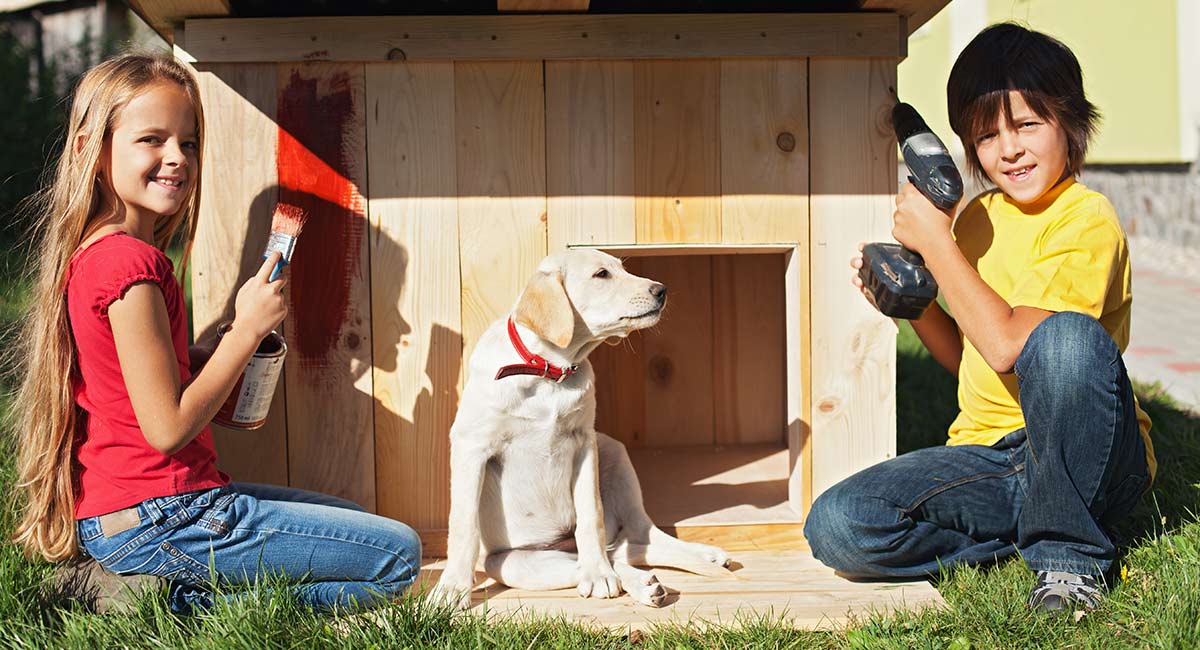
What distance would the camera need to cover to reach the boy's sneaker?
9.36 feet

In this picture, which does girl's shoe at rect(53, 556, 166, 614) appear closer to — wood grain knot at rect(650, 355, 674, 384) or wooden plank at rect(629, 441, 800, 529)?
wooden plank at rect(629, 441, 800, 529)

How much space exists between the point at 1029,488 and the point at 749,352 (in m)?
2.25

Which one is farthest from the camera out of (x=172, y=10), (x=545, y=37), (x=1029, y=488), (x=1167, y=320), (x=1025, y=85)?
(x=1167, y=320)

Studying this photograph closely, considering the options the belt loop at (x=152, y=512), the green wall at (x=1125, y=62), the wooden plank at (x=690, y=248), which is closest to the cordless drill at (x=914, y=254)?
the wooden plank at (x=690, y=248)

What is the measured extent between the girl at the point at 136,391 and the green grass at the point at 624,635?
14 centimetres

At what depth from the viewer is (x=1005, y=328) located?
3016 mm

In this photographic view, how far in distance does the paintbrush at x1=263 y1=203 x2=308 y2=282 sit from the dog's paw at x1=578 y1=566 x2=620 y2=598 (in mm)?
1220

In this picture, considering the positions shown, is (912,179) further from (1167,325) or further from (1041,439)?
(1167,325)

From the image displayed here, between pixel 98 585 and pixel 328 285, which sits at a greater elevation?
pixel 328 285

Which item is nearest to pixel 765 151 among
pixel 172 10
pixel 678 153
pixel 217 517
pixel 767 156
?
pixel 767 156

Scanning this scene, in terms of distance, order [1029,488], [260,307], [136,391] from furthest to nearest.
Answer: [1029,488] < [260,307] < [136,391]

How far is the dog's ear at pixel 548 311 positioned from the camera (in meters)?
3.02

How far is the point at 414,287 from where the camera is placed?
11.8 ft

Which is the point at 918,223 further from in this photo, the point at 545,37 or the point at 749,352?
the point at 749,352
